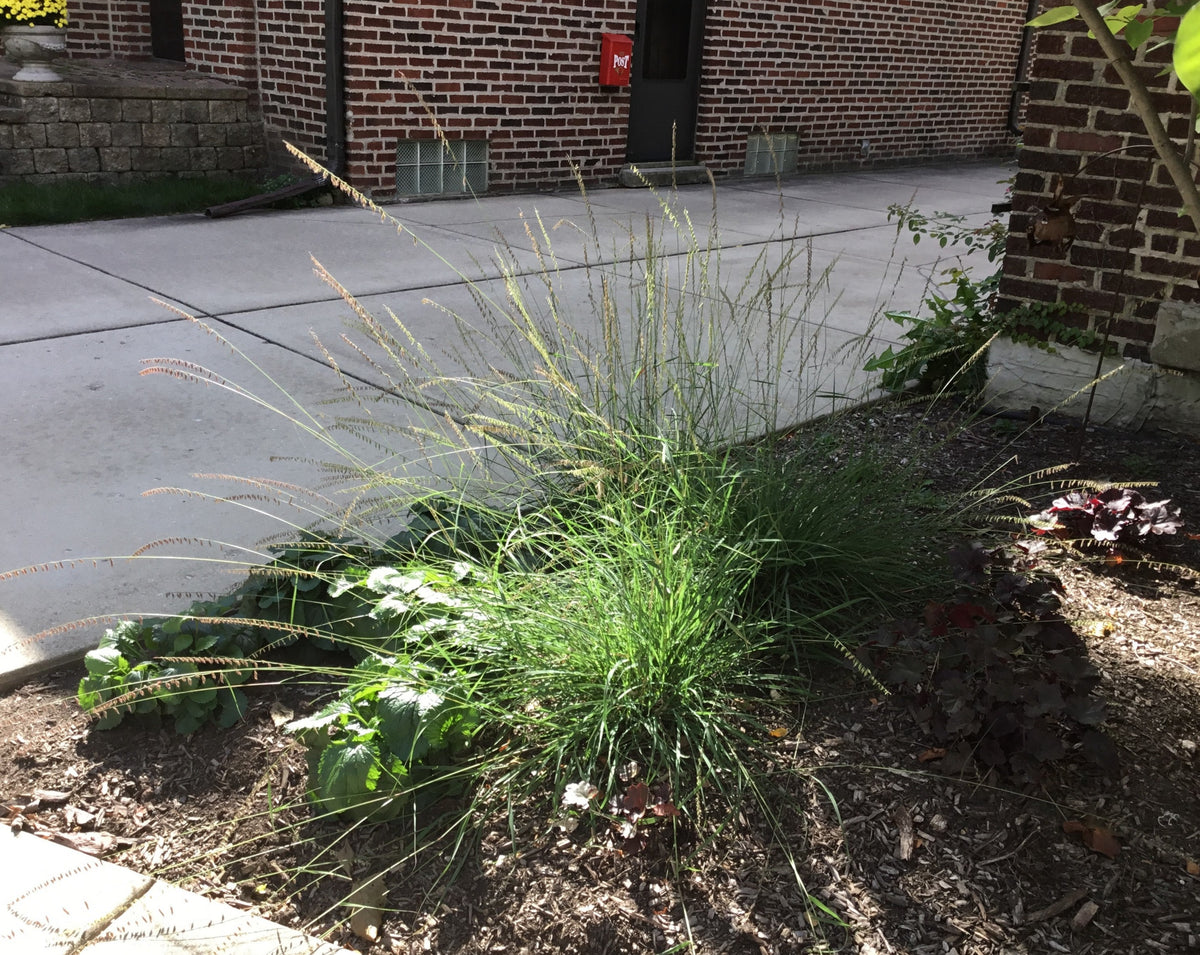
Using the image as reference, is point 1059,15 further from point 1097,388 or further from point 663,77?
point 663,77

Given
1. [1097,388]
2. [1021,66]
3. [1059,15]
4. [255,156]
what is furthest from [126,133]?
[1021,66]

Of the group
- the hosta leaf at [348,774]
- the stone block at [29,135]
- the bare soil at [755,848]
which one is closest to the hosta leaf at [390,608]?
the bare soil at [755,848]

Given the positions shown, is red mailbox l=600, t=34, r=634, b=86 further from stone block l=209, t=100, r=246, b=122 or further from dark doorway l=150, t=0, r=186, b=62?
dark doorway l=150, t=0, r=186, b=62

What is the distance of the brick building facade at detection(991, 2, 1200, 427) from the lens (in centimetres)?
376

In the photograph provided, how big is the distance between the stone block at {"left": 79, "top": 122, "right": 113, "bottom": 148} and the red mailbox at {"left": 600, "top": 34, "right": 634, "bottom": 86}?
3681mm

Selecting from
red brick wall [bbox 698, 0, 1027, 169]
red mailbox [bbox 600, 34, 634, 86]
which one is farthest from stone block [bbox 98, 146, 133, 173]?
red brick wall [bbox 698, 0, 1027, 169]

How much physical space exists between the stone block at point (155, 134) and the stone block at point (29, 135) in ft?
2.13

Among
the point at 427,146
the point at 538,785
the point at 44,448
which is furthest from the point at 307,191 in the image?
the point at 538,785

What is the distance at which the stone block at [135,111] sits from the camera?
7.36m

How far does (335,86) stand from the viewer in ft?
24.4

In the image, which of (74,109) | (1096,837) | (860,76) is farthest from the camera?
(860,76)

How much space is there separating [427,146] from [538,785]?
267 inches

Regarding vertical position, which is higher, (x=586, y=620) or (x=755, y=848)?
(x=586, y=620)

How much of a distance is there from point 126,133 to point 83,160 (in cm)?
33
